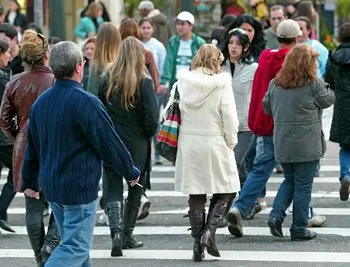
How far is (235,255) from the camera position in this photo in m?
10.0

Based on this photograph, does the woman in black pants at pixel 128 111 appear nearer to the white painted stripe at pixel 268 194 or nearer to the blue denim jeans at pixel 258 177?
the blue denim jeans at pixel 258 177

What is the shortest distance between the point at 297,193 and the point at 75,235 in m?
3.39

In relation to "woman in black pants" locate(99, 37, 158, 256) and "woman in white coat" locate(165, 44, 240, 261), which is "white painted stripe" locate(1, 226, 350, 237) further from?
"woman in white coat" locate(165, 44, 240, 261)

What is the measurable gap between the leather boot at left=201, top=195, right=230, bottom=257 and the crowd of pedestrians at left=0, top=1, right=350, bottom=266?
0.01 meters

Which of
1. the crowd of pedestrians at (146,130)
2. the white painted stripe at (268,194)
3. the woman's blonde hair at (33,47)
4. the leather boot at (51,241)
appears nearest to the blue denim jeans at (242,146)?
the crowd of pedestrians at (146,130)

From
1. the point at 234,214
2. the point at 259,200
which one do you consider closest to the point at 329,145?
the point at 259,200

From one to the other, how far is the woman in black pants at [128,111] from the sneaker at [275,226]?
1.24 meters

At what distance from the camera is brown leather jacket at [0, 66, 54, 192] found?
948cm

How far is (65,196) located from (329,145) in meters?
10.4

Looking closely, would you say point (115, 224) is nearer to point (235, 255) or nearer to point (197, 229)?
point (197, 229)

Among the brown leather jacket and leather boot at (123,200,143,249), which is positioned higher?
the brown leather jacket

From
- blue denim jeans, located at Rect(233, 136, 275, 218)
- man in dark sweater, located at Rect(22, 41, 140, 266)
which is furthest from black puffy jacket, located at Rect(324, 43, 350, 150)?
man in dark sweater, located at Rect(22, 41, 140, 266)

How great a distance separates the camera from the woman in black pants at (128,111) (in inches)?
395

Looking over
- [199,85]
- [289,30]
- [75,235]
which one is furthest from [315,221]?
[75,235]
